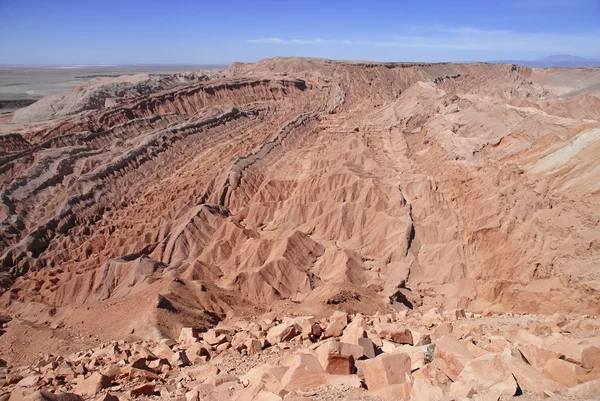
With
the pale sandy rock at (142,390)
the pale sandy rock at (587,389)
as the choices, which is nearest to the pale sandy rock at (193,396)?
the pale sandy rock at (142,390)

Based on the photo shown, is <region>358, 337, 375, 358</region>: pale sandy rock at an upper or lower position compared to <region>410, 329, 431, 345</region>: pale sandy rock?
upper

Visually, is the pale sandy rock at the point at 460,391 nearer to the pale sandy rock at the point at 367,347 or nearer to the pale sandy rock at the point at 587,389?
the pale sandy rock at the point at 587,389

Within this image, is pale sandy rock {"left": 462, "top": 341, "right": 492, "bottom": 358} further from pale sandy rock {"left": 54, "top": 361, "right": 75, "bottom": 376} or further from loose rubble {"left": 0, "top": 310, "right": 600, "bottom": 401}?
pale sandy rock {"left": 54, "top": 361, "right": 75, "bottom": 376}

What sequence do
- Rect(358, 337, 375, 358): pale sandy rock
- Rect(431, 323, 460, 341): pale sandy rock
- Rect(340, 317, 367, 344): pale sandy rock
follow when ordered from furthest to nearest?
Rect(431, 323, 460, 341): pale sandy rock, Rect(340, 317, 367, 344): pale sandy rock, Rect(358, 337, 375, 358): pale sandy rock

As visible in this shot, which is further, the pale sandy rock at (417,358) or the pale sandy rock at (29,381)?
the pale sandy rock at (29,381)

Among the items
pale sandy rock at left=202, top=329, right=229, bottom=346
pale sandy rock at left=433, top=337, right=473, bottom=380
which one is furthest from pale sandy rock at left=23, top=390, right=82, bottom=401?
pale sandy rock at left=433, top=337, right=473, bottom=380

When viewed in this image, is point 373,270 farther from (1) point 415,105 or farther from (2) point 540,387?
(1) point 415,105
